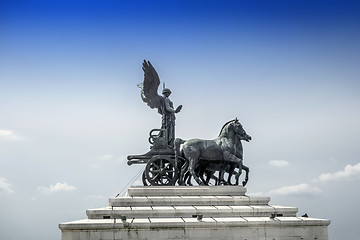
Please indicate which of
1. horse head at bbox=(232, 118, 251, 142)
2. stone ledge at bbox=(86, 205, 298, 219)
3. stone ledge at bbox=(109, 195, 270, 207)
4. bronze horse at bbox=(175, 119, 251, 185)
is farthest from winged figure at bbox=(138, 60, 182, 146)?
stone ledge at bbox=(86, 205, 298, 219)

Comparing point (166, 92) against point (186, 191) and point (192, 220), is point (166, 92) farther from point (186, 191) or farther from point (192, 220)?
point (192, 220)

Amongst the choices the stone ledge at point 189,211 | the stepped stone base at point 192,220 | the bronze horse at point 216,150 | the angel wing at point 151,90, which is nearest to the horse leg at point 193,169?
the bronze horse at point 216,150

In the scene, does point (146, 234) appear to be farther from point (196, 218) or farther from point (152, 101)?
point (152, 101)

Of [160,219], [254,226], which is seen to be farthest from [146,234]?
[254,226]

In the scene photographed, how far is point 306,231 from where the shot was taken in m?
21.5

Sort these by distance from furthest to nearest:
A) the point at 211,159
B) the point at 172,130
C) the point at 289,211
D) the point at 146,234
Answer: the point at 172,130
the point at 211,159
the point at 289,211
the point at 146,234

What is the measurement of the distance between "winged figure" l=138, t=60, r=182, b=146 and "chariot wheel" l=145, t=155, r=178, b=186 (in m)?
1.26

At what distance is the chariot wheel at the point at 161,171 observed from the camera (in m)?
25.8

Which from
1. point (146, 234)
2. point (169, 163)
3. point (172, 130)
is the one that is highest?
point (172, 130)

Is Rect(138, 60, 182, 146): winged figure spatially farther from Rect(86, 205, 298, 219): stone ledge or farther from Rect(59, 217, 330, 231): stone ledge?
Rect(59, 217, 330, 231): stone ledge

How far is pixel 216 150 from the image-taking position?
2562cm

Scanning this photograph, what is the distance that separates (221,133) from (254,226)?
6.19 m

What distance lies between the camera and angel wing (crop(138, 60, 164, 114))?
27562 millimetres

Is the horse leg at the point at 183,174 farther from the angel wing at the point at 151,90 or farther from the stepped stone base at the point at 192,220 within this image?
the angel wing at the point at 151,90
